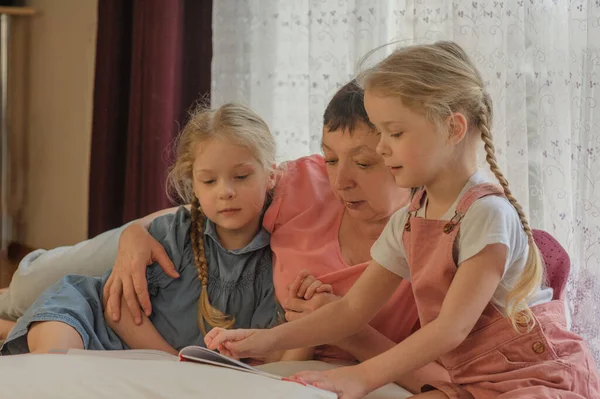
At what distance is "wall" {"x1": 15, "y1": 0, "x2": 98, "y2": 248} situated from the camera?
370 cm

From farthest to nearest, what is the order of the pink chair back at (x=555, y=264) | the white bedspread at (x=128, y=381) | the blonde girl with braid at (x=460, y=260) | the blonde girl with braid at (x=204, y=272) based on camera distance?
the blonde girl with braid at (x=204, y=272)
the pink chair back at (x=555, y=264)
the blonde girl with braid at (x=460, y=260)
the white bedspread at (x=128, y=381)

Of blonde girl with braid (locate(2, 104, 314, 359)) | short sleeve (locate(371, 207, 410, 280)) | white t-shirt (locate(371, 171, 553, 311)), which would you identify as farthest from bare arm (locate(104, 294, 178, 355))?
white t-shirt (locate(371, 171, 553, 311))

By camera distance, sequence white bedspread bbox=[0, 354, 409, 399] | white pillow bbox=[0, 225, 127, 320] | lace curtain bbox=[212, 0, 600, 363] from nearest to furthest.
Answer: white bedspread bbox=[0, 354, 409, 399], lace curtain bbox=[212, 0, 600, 363], white pillow bbox=[0, 225, 127, 320]

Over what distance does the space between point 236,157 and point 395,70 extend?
1.57 feet

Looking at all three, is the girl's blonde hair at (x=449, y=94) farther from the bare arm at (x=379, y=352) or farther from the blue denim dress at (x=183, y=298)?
the blue denim dress at (x=183, y=298)

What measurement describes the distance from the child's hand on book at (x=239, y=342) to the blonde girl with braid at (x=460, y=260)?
0.17m

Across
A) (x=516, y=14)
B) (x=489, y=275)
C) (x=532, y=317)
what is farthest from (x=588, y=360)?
(x=516, y=14)

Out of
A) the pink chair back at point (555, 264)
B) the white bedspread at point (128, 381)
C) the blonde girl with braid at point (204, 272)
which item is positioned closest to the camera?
the white bedspread at point (128, 381)

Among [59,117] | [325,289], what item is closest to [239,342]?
[325,289]

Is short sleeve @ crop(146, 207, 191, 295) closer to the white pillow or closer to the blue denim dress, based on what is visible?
the blue denim dress

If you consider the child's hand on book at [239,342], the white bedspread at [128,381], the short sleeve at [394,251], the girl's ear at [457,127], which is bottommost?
the child's hand on book at [239,342]

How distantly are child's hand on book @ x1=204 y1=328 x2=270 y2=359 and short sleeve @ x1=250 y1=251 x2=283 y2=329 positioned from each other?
0.83ft

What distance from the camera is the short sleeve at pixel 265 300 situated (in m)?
1.69

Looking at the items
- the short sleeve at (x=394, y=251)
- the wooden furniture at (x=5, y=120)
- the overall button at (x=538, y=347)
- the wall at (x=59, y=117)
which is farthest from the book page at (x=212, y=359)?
the wooden furniture at (x=5, y=120)
